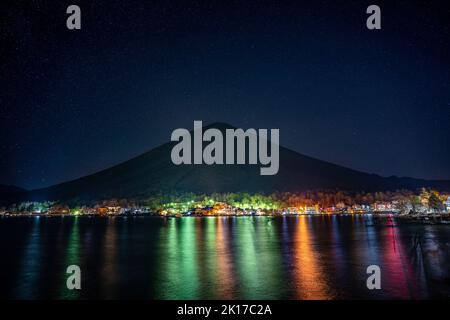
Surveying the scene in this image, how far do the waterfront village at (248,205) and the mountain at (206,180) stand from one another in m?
10.8

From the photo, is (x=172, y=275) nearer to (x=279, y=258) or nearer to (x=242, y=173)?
(x=279, y=258)

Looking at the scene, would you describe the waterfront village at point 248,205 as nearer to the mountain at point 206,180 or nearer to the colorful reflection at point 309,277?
the mountain at point 206,180

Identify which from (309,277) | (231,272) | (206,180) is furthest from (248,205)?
(309,277)

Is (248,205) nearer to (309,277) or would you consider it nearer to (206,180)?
(206,180)

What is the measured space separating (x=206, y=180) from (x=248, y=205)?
4888 cm

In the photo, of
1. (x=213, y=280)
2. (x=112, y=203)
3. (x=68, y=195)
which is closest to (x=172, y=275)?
(x=213, y=280)

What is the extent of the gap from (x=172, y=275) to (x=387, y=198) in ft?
459

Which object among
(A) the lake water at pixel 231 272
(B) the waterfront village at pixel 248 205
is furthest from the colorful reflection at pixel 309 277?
(B) the waterfront village at pixel 248 205

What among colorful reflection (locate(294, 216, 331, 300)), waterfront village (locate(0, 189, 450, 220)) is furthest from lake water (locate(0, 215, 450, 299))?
waterfront village (locate(0, 189, 450, 220))

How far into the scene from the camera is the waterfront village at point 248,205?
13088 cm

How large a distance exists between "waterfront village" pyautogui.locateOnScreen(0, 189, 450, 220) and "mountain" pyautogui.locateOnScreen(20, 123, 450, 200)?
35.3ft

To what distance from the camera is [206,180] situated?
183 m

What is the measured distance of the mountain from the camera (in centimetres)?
16825

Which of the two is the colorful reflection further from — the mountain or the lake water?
the mountain
